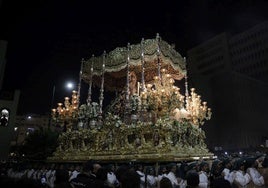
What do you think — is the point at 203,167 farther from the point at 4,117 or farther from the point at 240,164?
the point at 4,117

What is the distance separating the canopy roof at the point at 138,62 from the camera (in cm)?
1421

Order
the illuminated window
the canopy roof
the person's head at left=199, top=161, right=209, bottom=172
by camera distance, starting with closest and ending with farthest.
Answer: the person's head at left=199, top=161, right=209, bottom=172 → the canopy roof → the illuminated window

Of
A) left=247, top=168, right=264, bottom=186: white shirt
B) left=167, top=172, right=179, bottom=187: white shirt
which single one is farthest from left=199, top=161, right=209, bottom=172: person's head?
left=247, top=168, right=264, bottom=186: white shirt

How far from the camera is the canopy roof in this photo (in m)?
14.2

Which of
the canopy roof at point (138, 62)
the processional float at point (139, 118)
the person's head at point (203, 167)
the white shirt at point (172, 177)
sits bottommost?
the white shirt at point (172, 177)

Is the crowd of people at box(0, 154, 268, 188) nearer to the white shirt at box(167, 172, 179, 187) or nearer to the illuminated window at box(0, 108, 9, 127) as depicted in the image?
the white shirt at box(167, 172, 179, 187)

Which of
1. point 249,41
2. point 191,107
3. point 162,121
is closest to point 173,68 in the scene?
point 191,107

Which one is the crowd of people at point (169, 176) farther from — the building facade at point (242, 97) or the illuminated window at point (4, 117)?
the illuminated window at point (4, 117)

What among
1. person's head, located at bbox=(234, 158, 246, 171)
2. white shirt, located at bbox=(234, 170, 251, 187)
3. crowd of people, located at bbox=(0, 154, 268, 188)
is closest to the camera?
crowd of people, located at bbox=(0, 154, 268, 188)

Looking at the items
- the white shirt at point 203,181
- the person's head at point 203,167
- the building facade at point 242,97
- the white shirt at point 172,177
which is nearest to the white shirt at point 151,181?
the white shirt at point 172,177

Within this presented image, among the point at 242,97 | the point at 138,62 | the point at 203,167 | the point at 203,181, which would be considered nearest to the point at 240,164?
the point at 203,167

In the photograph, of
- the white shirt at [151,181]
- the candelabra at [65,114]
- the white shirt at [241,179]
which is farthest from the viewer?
the candelabra at [65,114]

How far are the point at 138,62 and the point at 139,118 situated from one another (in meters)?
3.90

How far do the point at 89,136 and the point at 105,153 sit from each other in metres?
1.62
